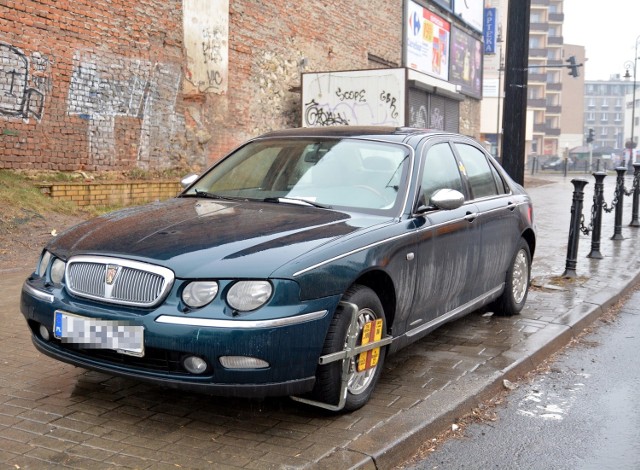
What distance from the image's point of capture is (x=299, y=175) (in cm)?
514

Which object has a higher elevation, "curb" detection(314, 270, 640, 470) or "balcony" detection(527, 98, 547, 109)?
"balcony" detection(527, 98, 547, 109)

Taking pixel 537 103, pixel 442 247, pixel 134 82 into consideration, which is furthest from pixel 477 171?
pixel 537 103

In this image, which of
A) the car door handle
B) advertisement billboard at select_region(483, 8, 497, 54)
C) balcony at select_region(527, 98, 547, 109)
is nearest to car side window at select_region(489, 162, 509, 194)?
the car door handle

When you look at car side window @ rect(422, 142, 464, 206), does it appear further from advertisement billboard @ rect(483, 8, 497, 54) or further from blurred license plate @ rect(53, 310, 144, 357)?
advertisement billboard @ rect(483, 8, 497, 54)

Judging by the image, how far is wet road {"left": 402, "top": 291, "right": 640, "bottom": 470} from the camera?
3.86 metres

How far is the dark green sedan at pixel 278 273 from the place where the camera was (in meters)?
3.64

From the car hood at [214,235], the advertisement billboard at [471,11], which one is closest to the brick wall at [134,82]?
the car hood at [214,235]

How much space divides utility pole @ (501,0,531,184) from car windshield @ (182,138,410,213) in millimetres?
3903

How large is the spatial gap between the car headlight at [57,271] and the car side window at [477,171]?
3.21 metres

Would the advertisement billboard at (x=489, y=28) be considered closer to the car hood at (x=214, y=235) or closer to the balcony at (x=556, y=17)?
the car hood at (x=214, y=235)

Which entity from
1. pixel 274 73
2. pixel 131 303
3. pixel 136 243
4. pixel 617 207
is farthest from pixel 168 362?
pixel 274 73

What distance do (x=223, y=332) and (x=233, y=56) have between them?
45.5ft

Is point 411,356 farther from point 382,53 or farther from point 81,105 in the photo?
point 382,53

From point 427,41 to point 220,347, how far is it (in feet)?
84.5
